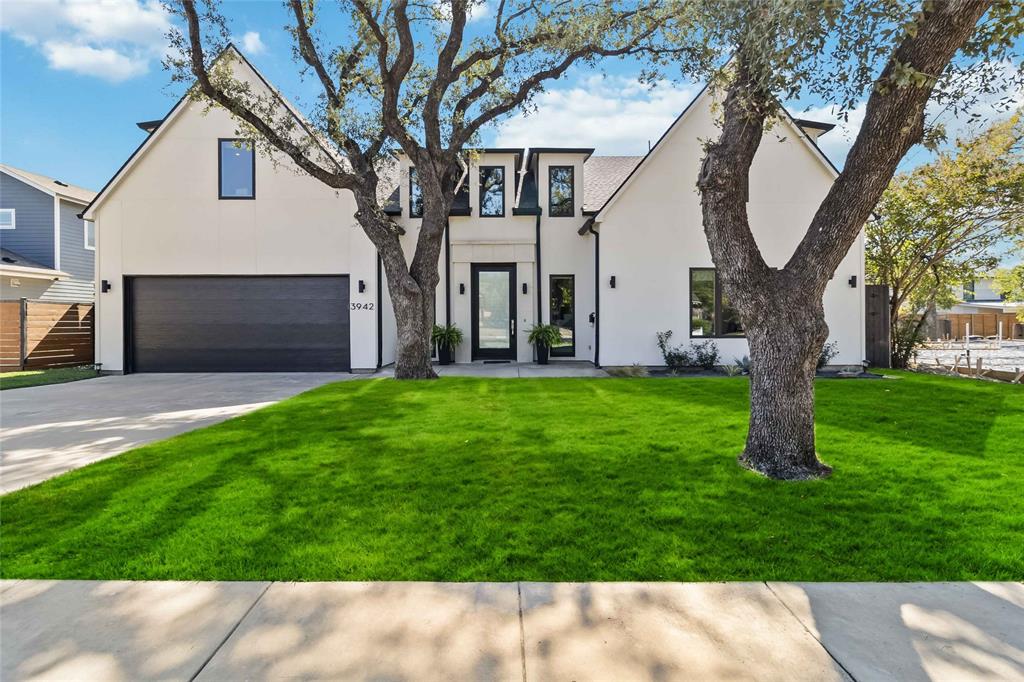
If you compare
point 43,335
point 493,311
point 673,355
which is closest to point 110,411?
point 43,335

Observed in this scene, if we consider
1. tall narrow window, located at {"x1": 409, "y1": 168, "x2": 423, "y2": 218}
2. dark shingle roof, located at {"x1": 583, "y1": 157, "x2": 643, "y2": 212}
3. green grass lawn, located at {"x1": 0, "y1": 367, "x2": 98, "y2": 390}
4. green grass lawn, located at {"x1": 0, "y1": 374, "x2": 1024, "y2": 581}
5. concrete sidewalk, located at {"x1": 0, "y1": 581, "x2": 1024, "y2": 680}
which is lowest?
concrete sidewalk, located at {"x1": 0, "y1": 581, "x2": 1024, "y2": 680}

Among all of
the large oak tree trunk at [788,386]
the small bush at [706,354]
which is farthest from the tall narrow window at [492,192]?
the large oak tree trunk at [788,386]

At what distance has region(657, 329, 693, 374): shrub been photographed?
11914 mm

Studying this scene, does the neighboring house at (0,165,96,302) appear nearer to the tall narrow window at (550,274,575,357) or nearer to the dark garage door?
the dark garage door

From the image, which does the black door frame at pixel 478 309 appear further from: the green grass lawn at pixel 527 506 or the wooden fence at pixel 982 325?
the wooden fence at pixel 982 325

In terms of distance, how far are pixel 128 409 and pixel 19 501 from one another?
4451 millimetres

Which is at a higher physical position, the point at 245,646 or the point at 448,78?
the point at 448,78

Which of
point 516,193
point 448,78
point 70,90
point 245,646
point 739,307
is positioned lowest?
point 245,646

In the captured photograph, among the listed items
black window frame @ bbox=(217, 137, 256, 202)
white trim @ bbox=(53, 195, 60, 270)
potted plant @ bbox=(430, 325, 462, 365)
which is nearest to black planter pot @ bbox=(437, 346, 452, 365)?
potted plant @ bbox=(430, 325, 462, 365)

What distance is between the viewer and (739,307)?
15.5 ft

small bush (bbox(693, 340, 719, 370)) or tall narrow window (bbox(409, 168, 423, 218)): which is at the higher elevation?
tall narrow window (bbox(409, 168, 423, 218))

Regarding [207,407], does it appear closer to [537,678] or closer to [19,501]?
Result: [19,501]

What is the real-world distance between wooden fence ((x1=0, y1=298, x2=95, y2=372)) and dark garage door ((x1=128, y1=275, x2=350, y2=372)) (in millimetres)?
3114

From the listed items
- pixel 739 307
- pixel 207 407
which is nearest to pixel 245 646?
pixel 739 307
